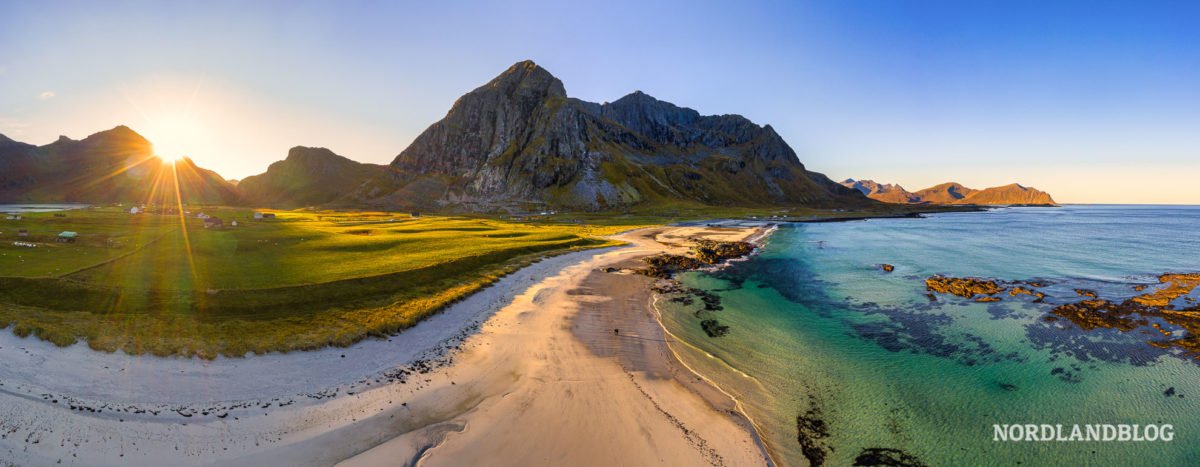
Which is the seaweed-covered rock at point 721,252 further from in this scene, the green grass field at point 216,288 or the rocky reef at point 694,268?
the green grass field at point 216,288

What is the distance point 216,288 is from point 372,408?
19.5 m

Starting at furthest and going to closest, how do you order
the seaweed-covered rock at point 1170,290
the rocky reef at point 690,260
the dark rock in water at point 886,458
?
the rocky reef at point 690,260
the seaweed-covered rock at point 1170,290
the dark rock in water at point 886,458

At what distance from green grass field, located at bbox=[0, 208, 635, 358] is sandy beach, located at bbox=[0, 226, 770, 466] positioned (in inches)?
61.6

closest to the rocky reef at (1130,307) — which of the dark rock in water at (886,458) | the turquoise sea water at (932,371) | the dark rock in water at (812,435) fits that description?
the turquoise sea water at (932,371)

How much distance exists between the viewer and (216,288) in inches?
1051

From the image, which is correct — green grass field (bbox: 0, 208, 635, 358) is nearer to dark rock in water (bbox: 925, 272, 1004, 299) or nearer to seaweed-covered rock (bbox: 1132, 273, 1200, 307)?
dark rock in water (bbox: 925, 272, 1004, 299)

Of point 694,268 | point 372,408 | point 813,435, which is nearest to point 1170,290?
point 694,268

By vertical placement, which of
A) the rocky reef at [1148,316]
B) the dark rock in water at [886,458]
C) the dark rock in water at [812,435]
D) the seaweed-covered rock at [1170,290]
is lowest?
the dark rock in water at [886,458]

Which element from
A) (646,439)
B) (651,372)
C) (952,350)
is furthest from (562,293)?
(952,350)

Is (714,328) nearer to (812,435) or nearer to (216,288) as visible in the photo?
(812,435)

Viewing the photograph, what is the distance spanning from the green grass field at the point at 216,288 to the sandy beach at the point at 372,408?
61.6 inches

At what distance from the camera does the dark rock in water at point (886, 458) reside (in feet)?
50.1

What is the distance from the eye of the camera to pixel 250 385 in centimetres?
1753

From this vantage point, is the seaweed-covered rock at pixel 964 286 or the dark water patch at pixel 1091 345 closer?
the dark water patch at pixel 1091 345
